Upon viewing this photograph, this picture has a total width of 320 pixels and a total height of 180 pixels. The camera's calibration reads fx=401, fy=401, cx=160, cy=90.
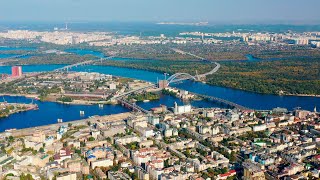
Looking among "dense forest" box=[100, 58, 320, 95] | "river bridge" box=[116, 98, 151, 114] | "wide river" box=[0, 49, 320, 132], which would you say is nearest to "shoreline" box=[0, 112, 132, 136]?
"river bridge" box=[116, 98, 151, 114]

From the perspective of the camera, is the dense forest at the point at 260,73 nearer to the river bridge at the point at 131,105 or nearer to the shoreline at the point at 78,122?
the river bridge at the point at 131,105

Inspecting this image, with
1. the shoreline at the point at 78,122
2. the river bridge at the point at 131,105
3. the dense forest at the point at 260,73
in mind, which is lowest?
the shoreline at the point at 78,122

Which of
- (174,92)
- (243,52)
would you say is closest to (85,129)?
(174,92)

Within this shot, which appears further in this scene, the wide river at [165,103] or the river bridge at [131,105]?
the river bridge at [131,105]

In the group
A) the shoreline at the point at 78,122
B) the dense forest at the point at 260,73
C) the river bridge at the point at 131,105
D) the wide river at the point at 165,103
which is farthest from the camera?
the dense forest at the point at 260,73

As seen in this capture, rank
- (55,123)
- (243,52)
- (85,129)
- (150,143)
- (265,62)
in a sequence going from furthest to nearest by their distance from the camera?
(243,52) < (265,62) < (55,123) < (85,129) < (150,143)

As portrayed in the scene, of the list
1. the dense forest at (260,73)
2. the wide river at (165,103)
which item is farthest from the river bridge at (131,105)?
the dense forest at (260,73)

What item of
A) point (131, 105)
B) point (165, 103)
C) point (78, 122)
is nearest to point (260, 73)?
point (165, 103)

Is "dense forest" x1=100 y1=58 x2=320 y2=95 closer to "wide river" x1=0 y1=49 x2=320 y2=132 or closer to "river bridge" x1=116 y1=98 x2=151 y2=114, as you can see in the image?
"wide river" x1=0 y1=49 x2=320 y2=132

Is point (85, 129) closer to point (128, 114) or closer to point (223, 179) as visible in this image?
point (128, 114)

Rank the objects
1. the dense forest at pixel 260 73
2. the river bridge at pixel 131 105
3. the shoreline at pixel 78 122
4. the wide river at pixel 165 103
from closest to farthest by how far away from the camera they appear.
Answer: the shoreline at pixel 78 122 → the wide river at pixel 165 103 → the river bridge at pixel 131 105 → the dense forest at pixel 260 73

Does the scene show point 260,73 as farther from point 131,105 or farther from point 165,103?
point 131,105
